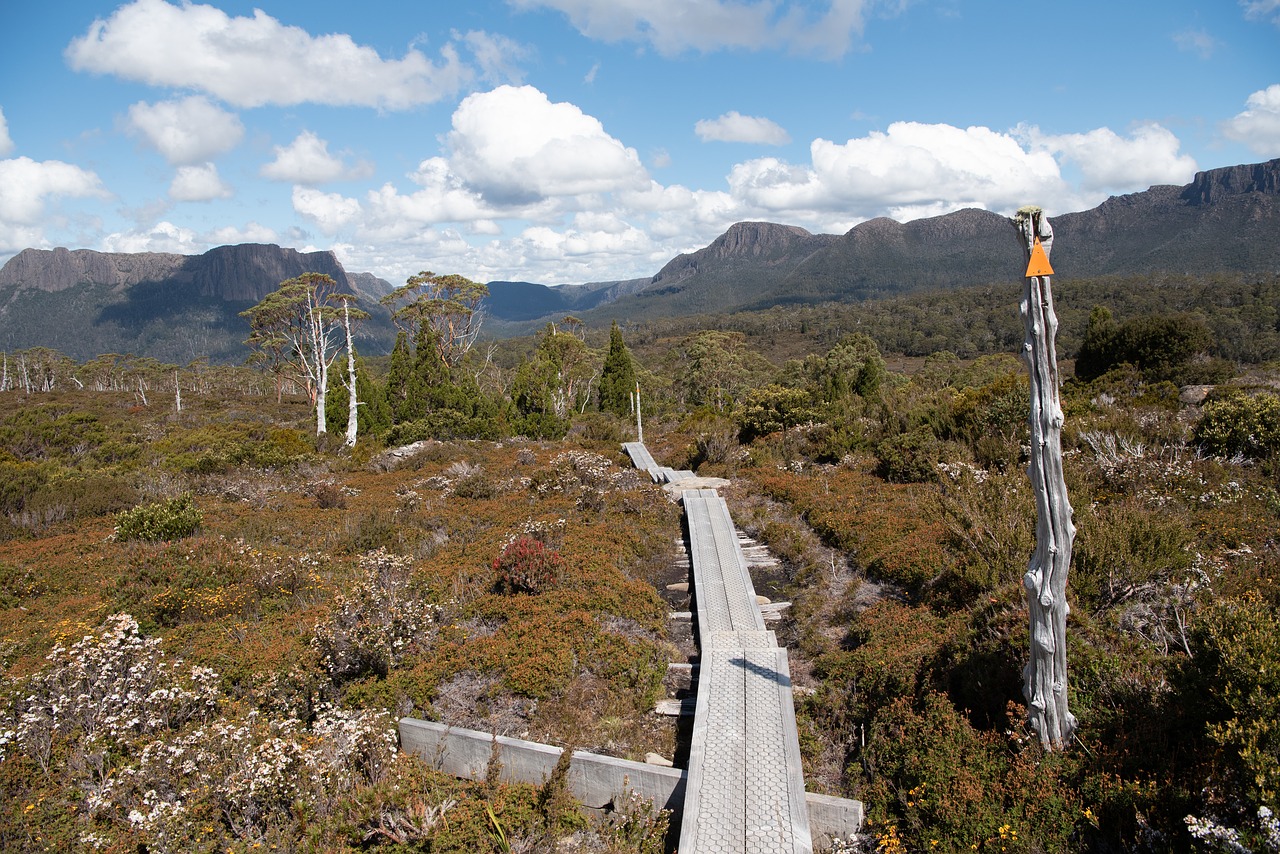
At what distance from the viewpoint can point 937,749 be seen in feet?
16.3

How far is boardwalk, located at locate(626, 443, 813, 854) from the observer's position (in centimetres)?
447

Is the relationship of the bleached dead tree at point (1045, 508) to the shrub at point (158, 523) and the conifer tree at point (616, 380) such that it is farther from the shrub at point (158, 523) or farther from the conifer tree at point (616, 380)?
the conifer tree at point (616, 380)

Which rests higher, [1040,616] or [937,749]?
[1040,616]

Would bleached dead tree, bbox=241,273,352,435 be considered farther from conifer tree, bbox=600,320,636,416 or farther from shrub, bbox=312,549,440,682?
shrub, bbox=312,549,440,682

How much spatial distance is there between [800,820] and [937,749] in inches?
50.3

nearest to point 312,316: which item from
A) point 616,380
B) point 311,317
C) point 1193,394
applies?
point 311,317

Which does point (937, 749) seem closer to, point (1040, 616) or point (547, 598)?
point (1040, 616)

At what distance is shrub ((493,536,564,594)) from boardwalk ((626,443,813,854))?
2072 millimetres

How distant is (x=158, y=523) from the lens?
451 inches

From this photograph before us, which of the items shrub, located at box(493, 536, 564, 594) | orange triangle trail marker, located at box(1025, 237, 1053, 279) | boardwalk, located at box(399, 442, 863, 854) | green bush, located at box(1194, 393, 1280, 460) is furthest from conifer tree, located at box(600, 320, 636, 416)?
orange triangle trail marker, located at box(1025, 237, 1053, 279)

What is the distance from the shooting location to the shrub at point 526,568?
8.84 metres

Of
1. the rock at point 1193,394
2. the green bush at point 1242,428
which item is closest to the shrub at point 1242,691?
the green bush at point 1242,428

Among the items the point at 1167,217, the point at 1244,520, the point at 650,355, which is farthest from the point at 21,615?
the point at 1167,217

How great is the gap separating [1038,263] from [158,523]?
13.6 metres
